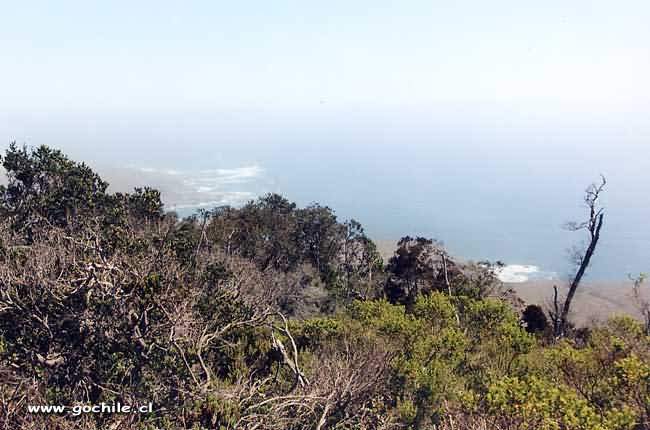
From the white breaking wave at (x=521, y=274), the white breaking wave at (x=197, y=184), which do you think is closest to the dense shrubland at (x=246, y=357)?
the white breaking wave at (x=521, y=274)

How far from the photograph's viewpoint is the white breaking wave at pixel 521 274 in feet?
127

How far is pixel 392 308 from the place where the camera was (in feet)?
35.8

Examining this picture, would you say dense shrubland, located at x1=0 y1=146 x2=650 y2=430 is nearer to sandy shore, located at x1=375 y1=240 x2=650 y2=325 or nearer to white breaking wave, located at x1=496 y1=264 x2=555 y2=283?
sandy shore, located at x1=375 y1=240 x2=650 y2=325

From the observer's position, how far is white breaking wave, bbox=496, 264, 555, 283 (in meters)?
38.7

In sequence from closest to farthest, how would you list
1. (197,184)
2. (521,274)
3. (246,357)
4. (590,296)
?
(246,357)
(590,296)
(521,274)
(197,184)

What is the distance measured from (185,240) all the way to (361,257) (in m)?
11.1

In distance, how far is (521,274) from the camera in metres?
40.0

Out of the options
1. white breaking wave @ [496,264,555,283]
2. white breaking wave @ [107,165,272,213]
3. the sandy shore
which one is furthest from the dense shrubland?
white breaking wave @ [107,165,272,213]

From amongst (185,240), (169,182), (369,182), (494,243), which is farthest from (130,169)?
(185,240)

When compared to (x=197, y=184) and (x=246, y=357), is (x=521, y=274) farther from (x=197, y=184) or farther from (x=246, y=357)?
(x=197, y=184)

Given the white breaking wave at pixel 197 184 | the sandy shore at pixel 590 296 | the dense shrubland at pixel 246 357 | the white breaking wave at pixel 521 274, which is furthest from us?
the white breaking wave at pixel 197 184

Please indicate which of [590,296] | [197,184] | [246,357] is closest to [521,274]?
[590,296]

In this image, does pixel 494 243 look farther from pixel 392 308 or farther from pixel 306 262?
pixel 392 308

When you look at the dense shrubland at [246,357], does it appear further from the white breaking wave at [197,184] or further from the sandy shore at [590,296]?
the white breaking wave at [197,184]
